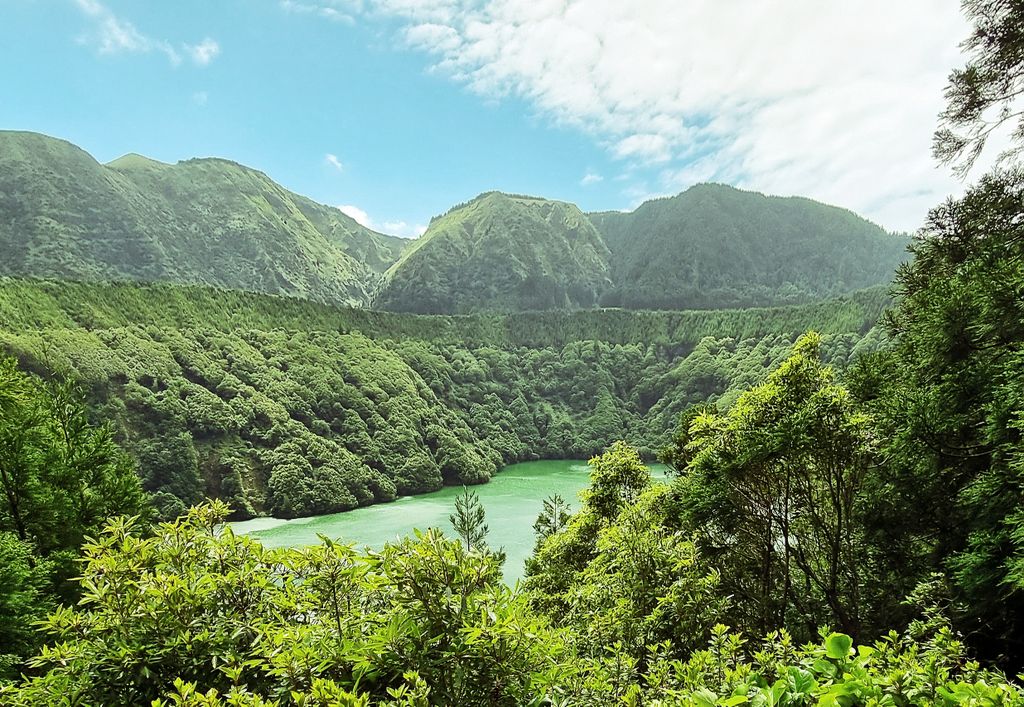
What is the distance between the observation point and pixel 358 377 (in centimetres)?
8131

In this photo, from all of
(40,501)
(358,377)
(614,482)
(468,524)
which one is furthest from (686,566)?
(358,377)

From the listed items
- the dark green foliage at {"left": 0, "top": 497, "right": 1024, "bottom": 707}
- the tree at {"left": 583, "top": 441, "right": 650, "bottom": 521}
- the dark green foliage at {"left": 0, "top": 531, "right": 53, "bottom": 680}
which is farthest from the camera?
the tree at {"left": 583, "top": 441, "right": 650, "bottom": 521}

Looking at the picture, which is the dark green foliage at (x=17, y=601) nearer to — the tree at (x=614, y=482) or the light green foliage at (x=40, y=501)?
the light green foliage at (x=40, y=501)

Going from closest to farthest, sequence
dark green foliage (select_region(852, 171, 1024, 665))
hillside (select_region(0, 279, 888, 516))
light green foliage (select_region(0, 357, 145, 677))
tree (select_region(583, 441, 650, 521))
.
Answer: dark green foliage (select_region(852, 171, 1024, 665)) < light green foliage (select_region(0, 357, 145, 677)) < tree (select_region(583, 441, 650, 521)) < hillside (select_region(0, 279, 888, 516))

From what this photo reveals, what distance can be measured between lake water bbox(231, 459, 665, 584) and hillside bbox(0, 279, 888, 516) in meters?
2.89

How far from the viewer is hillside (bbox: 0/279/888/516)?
54625mm

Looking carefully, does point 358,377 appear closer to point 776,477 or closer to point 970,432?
point 776,477

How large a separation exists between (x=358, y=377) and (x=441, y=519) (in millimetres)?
34640

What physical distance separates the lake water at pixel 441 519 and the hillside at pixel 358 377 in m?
2.89

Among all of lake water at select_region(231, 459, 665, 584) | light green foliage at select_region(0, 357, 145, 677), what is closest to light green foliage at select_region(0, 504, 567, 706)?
light green foliage at select_region(0, 357, 145, 677)

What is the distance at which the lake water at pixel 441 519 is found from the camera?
4406cm

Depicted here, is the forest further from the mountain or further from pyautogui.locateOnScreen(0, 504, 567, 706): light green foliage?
the mountain

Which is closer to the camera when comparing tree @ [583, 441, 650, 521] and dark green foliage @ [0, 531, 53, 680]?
dark green foliage @ [0, 531, 53, 680]

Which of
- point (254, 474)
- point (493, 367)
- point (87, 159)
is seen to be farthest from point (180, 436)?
point (87, 159)
